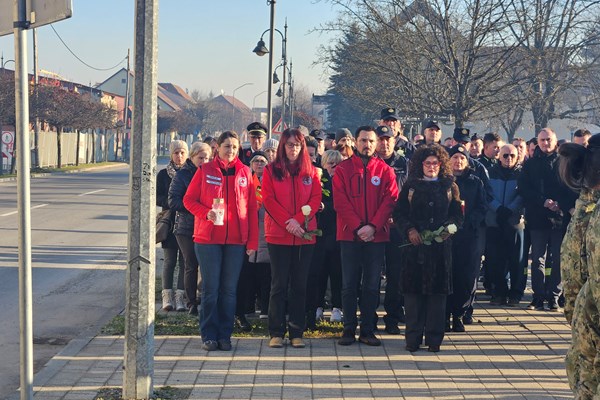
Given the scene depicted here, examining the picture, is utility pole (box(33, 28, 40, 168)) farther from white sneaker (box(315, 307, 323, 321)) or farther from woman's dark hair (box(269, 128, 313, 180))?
woman's dark hair (box(269, 128, 313, 180))

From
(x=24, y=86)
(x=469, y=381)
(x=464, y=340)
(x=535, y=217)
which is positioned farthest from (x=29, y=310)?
(x=535, y=217)

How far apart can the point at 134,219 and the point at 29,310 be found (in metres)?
1.35

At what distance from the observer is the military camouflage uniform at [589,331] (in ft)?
9.20

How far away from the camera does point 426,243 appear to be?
27.0ft

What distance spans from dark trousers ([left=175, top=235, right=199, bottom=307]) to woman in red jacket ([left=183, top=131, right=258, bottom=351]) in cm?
146

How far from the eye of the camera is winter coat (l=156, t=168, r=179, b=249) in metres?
10.1

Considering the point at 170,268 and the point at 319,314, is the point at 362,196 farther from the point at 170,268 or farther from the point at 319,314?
the point at 170,268

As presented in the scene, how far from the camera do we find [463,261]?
31.1ft

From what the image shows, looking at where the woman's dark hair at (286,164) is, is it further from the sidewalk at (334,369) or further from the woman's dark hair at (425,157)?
the sidewalk at (334,369)

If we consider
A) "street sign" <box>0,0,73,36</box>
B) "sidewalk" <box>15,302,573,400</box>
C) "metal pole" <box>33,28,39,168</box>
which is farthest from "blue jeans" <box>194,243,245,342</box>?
"metal pole" <box>33,28,39,168</box>

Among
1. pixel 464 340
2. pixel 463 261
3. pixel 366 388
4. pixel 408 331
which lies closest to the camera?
pixel 366 388

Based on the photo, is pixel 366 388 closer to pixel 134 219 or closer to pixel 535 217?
pixel 134 219

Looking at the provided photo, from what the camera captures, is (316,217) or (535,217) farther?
(535,217)

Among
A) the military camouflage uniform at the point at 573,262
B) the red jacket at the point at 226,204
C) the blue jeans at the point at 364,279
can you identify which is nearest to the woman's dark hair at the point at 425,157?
the blue jeans at the point at 364,279
